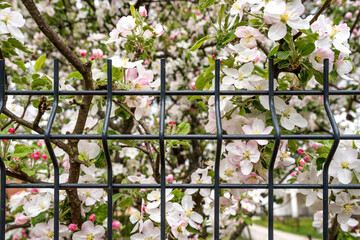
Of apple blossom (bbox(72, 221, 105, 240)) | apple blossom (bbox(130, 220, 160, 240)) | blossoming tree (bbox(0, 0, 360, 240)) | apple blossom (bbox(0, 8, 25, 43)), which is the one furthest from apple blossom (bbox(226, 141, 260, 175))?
apple blossom (bbox(0, 8, 25, 43))

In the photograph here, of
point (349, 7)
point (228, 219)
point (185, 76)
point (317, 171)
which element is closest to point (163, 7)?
point (185, 76)

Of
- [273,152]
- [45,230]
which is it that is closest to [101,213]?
[45,230]

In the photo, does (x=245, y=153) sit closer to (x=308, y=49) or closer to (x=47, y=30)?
(x=308, y=49)

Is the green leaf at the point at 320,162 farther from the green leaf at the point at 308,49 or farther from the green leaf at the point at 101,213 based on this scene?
the green leaf at the point at 101,213

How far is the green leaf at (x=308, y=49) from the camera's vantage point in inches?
40.5

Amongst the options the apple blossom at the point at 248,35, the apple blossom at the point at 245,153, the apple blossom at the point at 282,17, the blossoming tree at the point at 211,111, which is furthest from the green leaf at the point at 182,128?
the apple blossom at the point at 282,17

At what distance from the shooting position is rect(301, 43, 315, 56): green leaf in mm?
1029

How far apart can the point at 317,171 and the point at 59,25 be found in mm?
2898

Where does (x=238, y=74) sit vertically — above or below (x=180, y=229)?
above

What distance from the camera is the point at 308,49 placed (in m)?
1.04

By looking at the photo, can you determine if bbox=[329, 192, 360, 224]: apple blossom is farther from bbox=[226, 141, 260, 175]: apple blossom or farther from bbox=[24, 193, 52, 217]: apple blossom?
bbox=[24, 193, 52, 217]: apple blossom

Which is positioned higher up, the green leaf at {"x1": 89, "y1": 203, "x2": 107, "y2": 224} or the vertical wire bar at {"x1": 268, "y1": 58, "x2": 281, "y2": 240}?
the vertical wire bar at {"x1": 268, "y1": 58, "x2": 281, "y2": 240}

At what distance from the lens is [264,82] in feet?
3.81

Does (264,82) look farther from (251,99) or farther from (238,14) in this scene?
(238,14)
